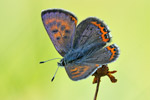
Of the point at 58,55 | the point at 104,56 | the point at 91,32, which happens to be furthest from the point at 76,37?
the point at 58,55

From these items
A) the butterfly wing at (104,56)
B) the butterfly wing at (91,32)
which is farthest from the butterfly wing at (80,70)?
the butterfly wing at (91,32)

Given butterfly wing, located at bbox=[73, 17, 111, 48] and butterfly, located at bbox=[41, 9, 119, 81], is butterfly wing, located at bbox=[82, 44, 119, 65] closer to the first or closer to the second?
butterfly, located at bbox=[41, 9, 119, 81]

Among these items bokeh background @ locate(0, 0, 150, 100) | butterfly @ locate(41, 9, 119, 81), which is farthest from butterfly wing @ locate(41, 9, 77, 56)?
bokeh background @ locate(0, 0, 150, 100)

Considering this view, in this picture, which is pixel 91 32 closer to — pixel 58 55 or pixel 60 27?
pixel 60 27

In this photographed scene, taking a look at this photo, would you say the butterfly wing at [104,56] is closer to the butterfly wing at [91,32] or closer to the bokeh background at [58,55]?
the butterfly wing at [91,32]

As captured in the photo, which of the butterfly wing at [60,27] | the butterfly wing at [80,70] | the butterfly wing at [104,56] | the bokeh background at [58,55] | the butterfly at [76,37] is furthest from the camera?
the bokeh background at [58,55]

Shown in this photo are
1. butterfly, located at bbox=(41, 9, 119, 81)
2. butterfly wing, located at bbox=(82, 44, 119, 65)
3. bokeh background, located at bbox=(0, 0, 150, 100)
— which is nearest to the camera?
butterfly wing, located at bbox=(82, 44, 119, 65)

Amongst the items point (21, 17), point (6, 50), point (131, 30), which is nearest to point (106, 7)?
point (131, 30)

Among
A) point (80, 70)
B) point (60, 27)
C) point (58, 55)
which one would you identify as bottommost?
point (58, 55)
